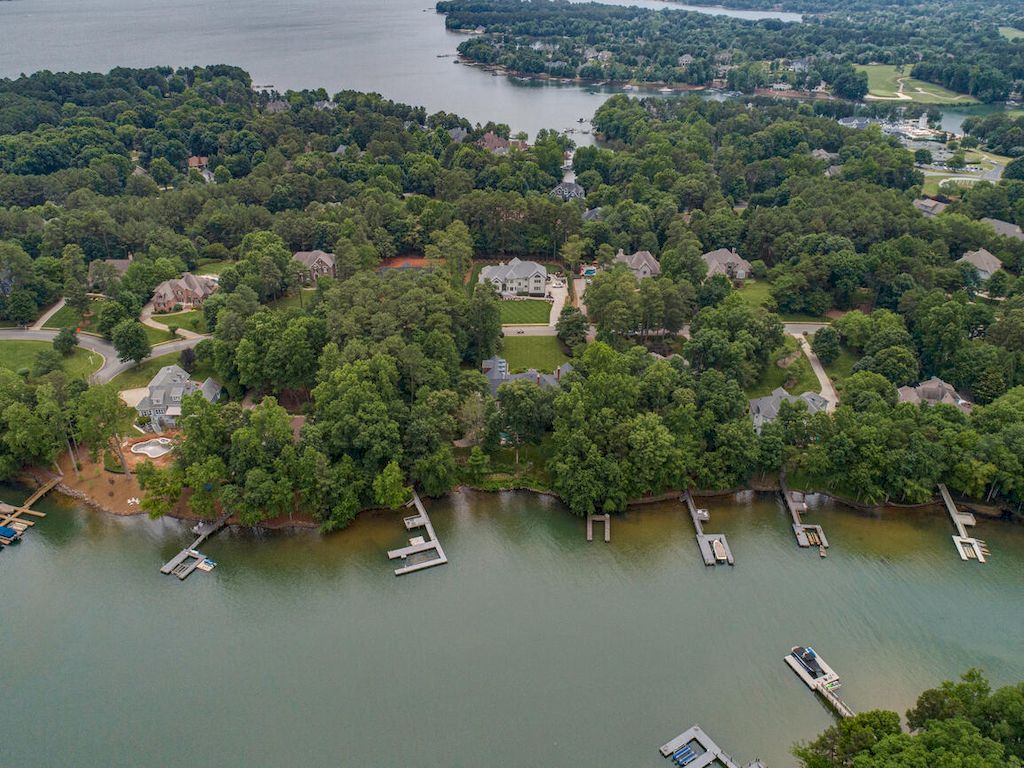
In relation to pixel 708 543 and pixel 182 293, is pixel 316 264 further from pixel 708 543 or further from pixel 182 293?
pixel 708 543

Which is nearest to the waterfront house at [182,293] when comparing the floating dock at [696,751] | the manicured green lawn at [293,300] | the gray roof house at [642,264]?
the manicured green lawn at [293,300]

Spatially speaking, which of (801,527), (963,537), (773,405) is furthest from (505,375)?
(963,537)

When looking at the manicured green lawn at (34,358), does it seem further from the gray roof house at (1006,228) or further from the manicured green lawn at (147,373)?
the gray roof house at (1006,228)

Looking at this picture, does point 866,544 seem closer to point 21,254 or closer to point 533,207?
point 533,207

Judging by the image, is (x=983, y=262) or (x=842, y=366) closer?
(x=842, y=366)

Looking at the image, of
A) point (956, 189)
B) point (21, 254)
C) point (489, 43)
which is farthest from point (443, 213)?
point (489, 43)

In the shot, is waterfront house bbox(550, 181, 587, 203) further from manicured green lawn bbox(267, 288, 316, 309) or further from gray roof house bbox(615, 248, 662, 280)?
manicured green lawn bbox(267, 288, 316, 309)
